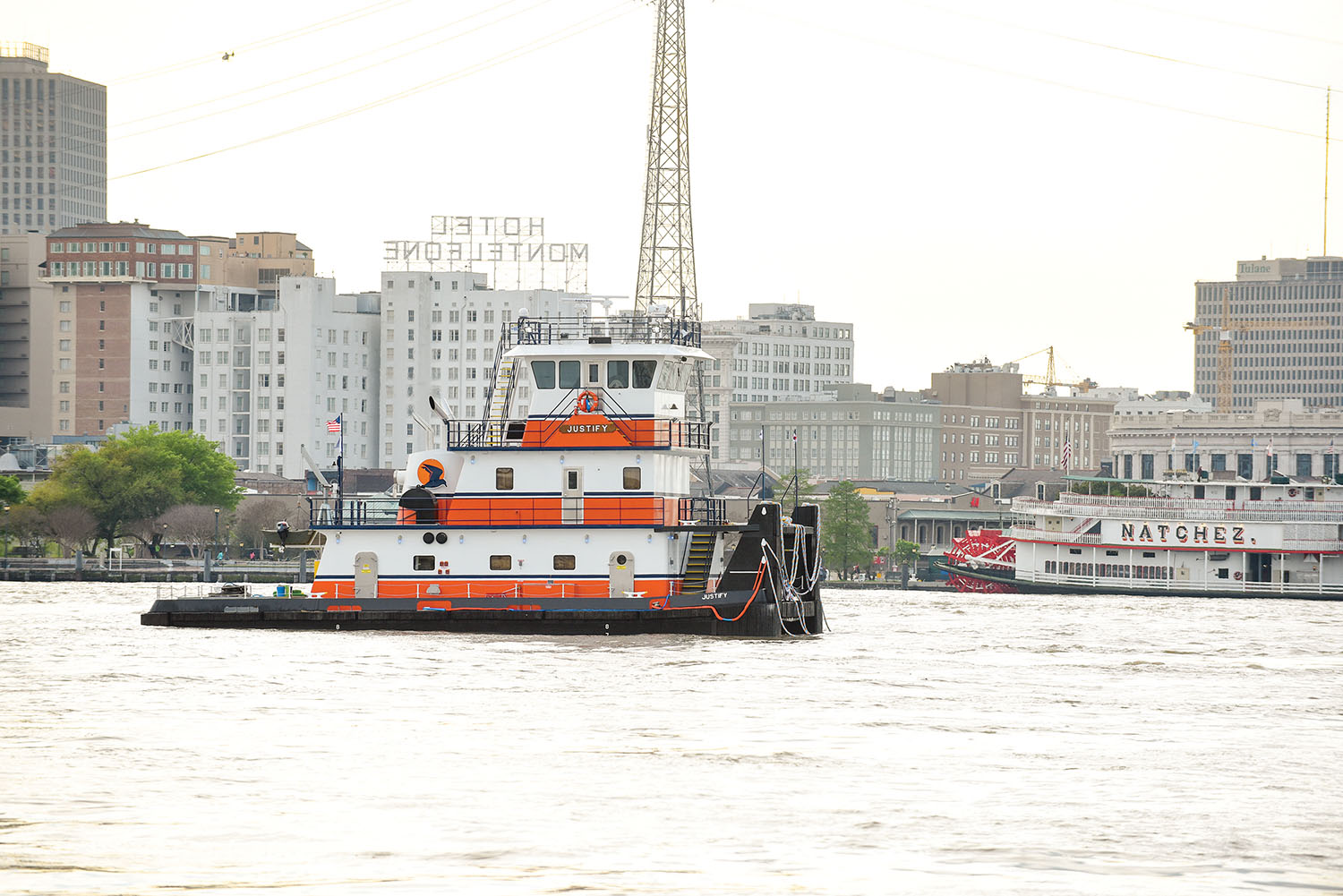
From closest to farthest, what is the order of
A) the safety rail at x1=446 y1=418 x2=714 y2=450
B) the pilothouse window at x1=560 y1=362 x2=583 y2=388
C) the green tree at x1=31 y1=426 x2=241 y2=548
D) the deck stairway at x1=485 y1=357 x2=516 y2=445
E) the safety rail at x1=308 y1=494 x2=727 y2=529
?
Answer: the safety rail at x1=308 y1=494 x2=727 y2=529, the safety rail at x1=446 y1=418 x2=714 y2=450, the deck stairway at x1=485 y1=357 x2=516 y2=445, the pilothouse window at x1=560 y1=362 x2=583 y2=388, the green tree at x1=31 y1=426 x2=241 y2=548

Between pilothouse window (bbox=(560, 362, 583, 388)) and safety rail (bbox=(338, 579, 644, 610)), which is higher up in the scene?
pilothouse window (bbox=(560, 362, 583, 388))

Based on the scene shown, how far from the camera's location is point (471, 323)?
18150 centimetres

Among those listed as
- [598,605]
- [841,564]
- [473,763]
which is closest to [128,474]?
[841,564]

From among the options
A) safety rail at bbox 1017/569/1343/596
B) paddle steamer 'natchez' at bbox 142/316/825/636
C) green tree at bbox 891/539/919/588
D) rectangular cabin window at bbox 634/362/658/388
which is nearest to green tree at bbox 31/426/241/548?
green tree at bbox 891/539/919/588

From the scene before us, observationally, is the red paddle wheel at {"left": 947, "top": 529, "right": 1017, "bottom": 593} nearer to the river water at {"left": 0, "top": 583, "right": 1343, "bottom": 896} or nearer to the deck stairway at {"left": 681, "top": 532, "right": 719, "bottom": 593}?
the river water at {"left": 0, "top": 583, "right": 1343, "bottom": 896}

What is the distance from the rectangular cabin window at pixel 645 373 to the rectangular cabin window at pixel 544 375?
2.15m

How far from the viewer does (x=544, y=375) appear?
167 feet

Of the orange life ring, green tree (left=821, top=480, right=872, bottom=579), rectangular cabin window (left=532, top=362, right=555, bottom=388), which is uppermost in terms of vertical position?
rectangular cabin window (left=532, top=362, right=555, bottom=388)

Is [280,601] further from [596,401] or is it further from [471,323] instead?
[471,323]

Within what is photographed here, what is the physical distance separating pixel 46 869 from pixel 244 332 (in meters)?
164

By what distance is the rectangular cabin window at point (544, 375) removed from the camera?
167 feet

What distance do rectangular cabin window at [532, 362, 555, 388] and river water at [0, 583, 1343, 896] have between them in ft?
22.6

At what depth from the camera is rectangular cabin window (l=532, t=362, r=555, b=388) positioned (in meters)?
50.8

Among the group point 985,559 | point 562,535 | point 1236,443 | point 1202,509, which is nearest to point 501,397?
point 562,535
